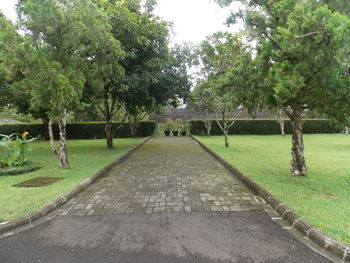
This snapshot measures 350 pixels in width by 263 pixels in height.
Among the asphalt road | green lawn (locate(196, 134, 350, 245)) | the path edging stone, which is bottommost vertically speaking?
the asphalt road

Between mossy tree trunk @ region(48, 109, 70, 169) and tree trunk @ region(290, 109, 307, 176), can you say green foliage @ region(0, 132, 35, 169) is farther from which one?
tree trunk @ region(290, 109, 307, 176)

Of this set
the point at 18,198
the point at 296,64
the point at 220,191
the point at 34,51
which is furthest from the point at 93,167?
the point at 296,64

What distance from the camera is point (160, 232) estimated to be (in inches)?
117

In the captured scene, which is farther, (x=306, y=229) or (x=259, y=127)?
Answer: (x=259, y=127)

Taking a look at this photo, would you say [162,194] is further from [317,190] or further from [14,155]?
[14,155]

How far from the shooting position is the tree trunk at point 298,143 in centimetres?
526

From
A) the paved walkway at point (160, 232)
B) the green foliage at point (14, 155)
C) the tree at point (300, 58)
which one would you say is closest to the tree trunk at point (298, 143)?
the tree at point (300, 58)

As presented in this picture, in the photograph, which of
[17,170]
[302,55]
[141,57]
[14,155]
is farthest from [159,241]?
[141,57]

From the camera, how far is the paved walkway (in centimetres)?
245

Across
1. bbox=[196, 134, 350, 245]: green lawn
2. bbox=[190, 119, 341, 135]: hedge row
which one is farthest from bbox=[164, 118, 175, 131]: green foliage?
bbox=[196, 134, 350, 245]: green lawn

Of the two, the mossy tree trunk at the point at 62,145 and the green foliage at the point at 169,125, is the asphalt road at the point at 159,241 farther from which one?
the green foliage at the point at 169,125

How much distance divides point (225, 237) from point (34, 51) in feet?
22.2

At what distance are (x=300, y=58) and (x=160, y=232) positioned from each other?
440cm

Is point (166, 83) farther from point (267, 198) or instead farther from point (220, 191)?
point (267, 198)
